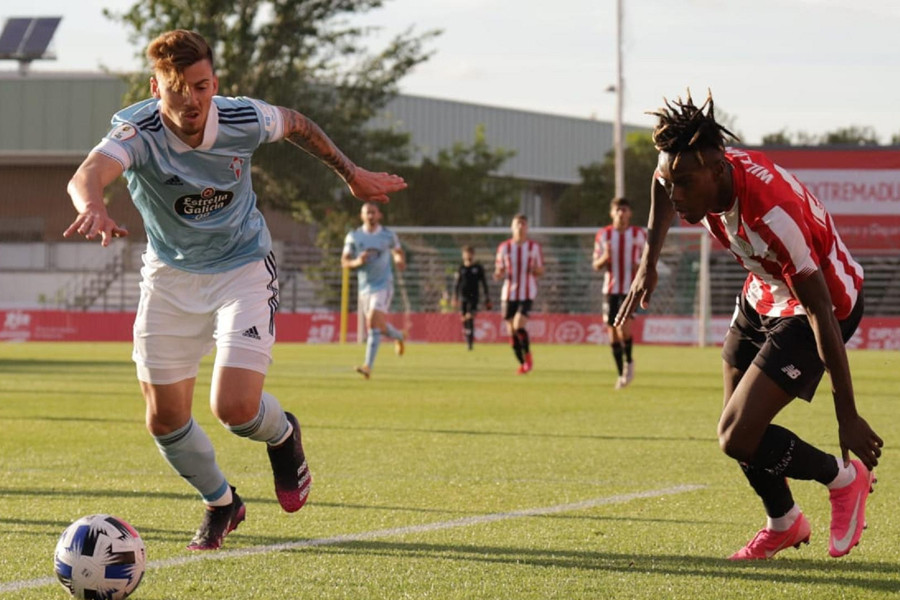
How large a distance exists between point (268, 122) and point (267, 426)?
4.17ft

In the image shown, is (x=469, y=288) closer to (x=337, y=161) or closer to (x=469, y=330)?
(x=469, y=330)

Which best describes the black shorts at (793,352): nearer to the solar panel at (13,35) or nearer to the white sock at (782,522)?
the white sock at (782,522)

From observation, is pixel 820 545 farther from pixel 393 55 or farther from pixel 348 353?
pixel 393 55

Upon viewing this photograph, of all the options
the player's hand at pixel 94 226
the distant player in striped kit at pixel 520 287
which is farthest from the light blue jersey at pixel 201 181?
the distant player in striped kit at pixel 520 287

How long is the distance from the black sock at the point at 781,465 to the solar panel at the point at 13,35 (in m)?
51.7

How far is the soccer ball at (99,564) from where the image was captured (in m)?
4.88

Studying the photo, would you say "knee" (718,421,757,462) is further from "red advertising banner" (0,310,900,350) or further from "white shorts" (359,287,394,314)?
"red advertising banner" (0,310,900,350)

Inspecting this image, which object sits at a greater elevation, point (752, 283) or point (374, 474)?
point (752, 283)

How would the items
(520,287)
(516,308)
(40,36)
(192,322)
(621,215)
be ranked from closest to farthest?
(192,322), (621,215), (516,308), (520,287), (40,36)

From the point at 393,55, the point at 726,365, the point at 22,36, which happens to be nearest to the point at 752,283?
the point at 726,365

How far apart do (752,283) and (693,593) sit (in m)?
1.45

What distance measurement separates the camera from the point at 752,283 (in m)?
6.05

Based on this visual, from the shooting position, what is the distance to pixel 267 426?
6.19m

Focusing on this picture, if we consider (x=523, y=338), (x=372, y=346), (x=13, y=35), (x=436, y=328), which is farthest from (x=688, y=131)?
(x=13, y=35)
